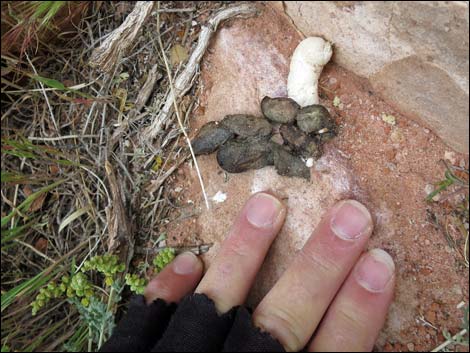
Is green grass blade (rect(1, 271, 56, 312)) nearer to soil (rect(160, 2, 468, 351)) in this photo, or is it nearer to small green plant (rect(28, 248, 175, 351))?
small green plant (rect(28, 248, 175, 351))

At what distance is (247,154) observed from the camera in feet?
5.85

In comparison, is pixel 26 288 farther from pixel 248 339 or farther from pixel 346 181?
pixel 346 181

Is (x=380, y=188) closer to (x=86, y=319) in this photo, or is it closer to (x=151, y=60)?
(x=151, y=60)

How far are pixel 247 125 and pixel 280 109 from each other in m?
0.14

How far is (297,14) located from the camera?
1838 millimetres

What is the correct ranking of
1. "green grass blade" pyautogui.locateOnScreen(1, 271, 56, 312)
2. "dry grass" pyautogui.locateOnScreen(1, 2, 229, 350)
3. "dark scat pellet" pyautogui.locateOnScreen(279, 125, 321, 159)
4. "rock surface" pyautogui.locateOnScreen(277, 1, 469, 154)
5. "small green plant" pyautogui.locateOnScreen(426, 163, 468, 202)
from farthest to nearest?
1. "dry grass" pyautogui.locateOnScreen(1, 2, 229, 350)
2. "green grass blade" pyautogui.locateOnScreen(1, 271, 56, 312)
3. "dark scat pellet" pyautogui.locateOnScreen(279, 125, 321, 159)
4. "small green plant" pyautogui.locateOnScreen(426, 163, 468, 202)
5. "rock surface" pyautogui.locateOnScreen(277, 1, 469, 154)

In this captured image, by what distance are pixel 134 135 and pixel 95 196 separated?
A: 33 centimetres

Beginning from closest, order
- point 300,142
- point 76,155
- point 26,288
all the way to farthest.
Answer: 1. point 300,142
2. point 26,288
3. point 76,155

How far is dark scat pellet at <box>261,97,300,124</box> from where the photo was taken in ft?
5.75

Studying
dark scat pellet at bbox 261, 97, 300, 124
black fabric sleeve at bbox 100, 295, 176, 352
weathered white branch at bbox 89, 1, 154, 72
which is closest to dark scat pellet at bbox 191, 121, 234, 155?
dark scat pellet at bbox 261, 97, 300, 124

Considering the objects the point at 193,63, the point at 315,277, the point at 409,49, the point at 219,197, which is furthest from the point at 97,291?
the point at 409,49

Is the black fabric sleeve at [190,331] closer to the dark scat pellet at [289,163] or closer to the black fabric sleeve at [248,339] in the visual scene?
the black fabric sleeve at [248,339]

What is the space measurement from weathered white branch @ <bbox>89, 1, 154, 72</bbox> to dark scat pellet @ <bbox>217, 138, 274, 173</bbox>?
669mm

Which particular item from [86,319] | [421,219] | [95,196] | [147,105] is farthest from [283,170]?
[86,319]
